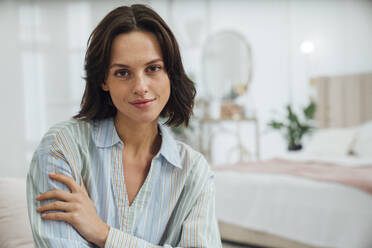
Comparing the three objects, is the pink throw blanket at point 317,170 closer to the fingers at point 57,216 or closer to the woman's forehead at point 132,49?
the woman's forehead at point 132,49

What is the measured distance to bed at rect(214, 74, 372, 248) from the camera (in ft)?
8.13

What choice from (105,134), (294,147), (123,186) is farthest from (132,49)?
(294,147)

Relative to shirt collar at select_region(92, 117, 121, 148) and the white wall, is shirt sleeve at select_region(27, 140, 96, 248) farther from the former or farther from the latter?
the white wall

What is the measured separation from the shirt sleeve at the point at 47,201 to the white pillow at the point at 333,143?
347 cm

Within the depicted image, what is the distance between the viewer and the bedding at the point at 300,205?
8.07ft

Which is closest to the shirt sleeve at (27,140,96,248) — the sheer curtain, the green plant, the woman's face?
the woman's face

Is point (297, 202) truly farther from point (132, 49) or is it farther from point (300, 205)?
point (132, 49)

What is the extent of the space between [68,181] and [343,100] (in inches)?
184

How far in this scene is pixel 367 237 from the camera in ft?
7.92

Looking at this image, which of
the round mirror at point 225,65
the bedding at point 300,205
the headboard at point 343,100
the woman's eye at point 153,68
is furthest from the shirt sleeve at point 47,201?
the round mirror at point 225,65

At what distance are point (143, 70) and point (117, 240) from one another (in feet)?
1.43

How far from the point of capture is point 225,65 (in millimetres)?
5664

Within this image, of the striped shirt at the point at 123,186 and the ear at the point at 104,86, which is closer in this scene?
the striped shirt at the point at 123,186

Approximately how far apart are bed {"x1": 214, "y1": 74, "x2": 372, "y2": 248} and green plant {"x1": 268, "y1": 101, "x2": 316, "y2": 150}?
1448 millimetres
